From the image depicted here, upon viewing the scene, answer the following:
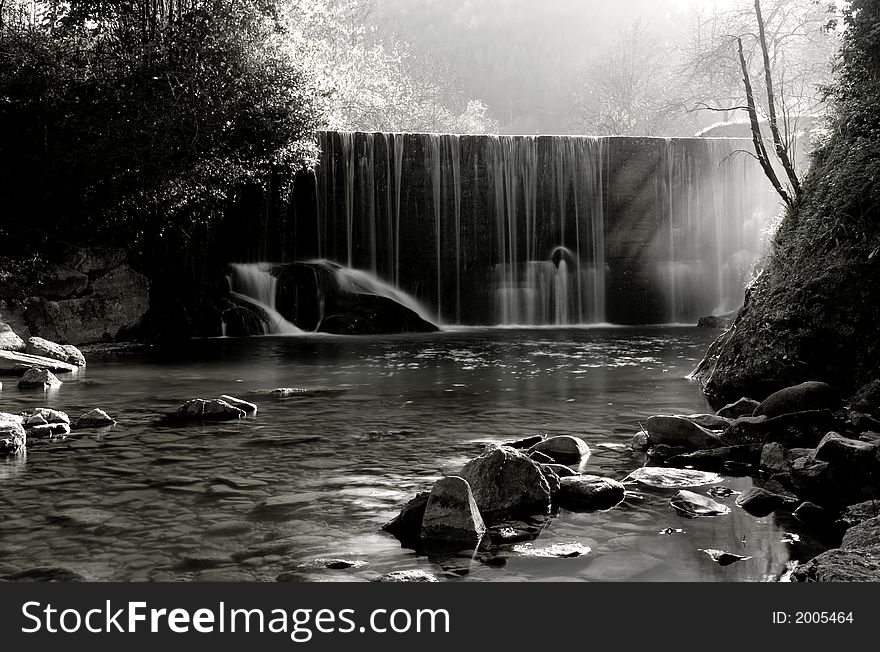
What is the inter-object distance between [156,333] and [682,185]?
18.2 m

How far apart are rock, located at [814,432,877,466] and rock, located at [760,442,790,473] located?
368 millimetres

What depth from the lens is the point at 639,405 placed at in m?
9.77

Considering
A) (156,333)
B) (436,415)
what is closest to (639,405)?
(436,415)

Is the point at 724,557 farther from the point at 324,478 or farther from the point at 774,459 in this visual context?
the point at 324,478

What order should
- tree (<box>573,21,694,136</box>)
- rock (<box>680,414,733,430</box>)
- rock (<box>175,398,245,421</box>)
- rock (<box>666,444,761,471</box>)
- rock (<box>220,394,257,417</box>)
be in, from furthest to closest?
tree (<box>573,21,694,136</box>) < rock (<box>220,394,257,417</box>) < rock (<box>175,398,245,421</box>) < rock (<box>680,414,733,430</box>) < rock (<box>666,444,761,471</box>)

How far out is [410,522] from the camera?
16.0 feet

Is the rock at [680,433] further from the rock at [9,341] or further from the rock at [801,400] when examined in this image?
the rock at [9,341]

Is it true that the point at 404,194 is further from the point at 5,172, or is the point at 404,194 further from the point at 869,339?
the point at 869,339

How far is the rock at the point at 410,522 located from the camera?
4773mm

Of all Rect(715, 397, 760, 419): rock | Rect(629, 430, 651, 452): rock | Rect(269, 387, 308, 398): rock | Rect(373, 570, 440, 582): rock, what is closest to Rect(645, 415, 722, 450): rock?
Rect(629, 430, 651, 452): rock

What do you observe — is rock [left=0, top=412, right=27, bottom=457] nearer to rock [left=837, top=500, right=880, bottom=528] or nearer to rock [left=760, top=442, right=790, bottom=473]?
rock [left=760, top=442, right=790, bottom=473]

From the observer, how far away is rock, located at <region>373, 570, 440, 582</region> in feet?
13.2

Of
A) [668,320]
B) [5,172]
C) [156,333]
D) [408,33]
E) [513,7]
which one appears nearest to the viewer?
[5,172]

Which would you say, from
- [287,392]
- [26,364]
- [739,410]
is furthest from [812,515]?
[26,364]
